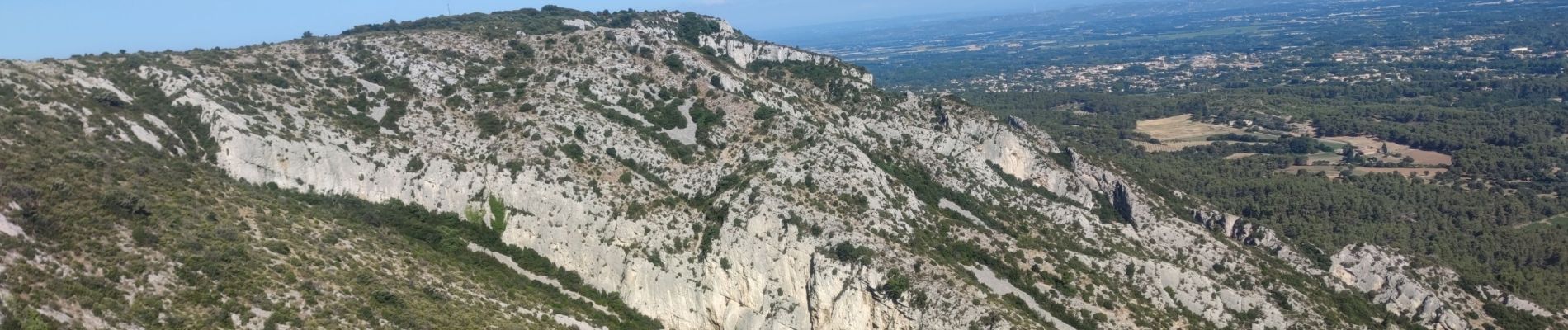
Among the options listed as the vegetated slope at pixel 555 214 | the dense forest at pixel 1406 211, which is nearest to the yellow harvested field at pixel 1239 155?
the dense forest at pixel 1406 211

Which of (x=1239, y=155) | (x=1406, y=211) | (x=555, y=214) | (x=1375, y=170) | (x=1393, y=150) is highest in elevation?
(x=555, y=214)

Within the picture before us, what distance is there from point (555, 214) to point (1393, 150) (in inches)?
6829

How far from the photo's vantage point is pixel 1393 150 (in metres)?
172

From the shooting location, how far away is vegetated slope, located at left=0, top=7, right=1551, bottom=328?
43344 millimetres

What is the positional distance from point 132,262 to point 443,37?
5634 centimetres

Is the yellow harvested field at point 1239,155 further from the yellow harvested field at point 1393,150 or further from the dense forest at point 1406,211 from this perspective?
the yellow harvested field at point 1393,150

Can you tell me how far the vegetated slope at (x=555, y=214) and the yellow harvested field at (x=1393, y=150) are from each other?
10000 centimetres

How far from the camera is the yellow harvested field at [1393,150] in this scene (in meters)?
160

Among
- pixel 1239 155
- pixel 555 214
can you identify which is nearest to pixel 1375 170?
pixel 1239 155

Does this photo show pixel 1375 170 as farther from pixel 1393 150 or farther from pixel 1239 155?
pixel 1393 150

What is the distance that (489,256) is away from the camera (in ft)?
208

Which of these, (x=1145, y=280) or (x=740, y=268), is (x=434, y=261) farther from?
(x=1145, y=280)

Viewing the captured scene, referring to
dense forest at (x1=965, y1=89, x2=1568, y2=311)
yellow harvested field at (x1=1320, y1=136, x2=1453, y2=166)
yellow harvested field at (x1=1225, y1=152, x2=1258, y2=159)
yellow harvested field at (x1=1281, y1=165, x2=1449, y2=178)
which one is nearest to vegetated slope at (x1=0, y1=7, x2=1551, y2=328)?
dense forest at (x1=965, y1=89, x2=1568, y2=311)

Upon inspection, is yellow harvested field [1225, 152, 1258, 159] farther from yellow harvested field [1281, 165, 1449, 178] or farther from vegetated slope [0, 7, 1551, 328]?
vegetated slope [0, 7, 1551, 328]
